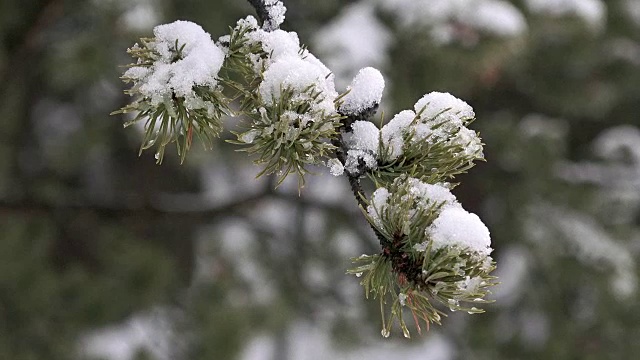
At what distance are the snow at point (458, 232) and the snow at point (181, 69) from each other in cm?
21

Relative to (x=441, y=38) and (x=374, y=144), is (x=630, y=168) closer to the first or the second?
(x=441, y=38)

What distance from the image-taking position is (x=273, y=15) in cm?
58

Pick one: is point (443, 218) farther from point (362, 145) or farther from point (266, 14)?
point (266, 14)

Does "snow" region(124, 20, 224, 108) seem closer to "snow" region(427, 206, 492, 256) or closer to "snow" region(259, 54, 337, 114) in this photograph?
"snow" region(259, 54, 337, 114)

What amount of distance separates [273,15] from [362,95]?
10 centimetres

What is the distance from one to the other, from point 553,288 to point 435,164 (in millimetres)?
2841

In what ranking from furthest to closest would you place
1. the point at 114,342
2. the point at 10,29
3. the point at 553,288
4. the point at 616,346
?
the point at 114,342 → the point at 553,288 → the point at 616,346 → the point at 10,29

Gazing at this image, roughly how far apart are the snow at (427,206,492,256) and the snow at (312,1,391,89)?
132cm

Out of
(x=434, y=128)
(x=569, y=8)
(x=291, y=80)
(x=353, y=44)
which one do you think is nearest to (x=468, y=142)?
(x=434, y=128)

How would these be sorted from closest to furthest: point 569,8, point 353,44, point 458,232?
point 458,232
point 353,44
point 569,8

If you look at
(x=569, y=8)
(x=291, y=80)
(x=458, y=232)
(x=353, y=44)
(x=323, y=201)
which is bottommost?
(x=323, y=201)

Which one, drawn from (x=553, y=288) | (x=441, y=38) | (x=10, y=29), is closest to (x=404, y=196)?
(x=441, y=38)

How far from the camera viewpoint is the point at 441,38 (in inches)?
69.5

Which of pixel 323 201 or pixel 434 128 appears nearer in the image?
pixel 434 128
